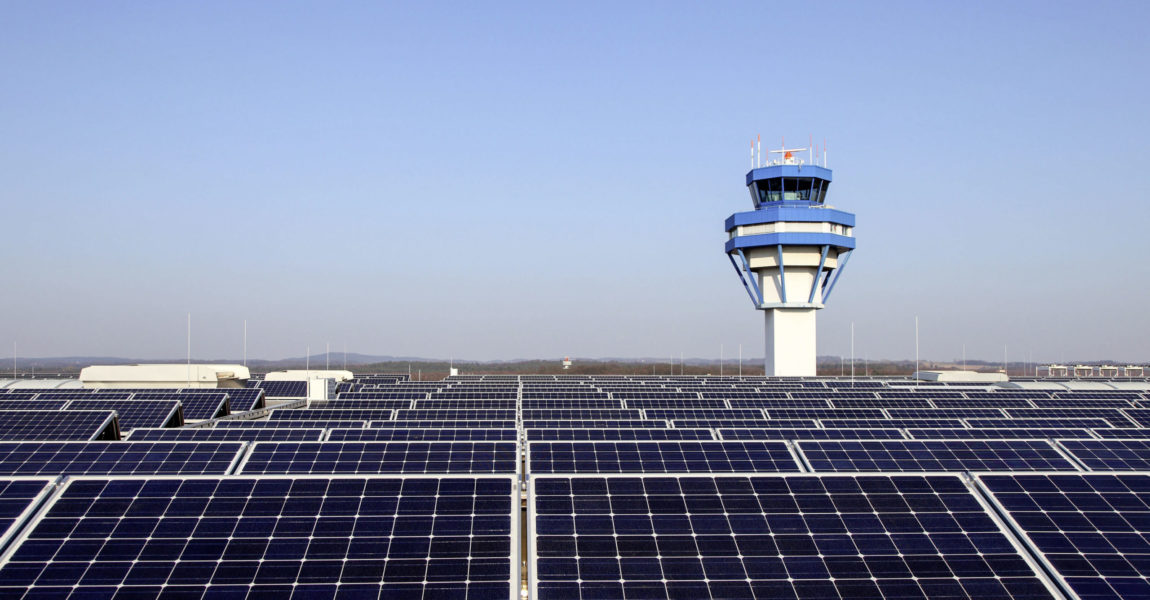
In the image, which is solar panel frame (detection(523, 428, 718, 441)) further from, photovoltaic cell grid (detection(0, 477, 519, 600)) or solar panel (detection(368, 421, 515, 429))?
photovoltaic cell grid (detection(0, 477, 519, 600))

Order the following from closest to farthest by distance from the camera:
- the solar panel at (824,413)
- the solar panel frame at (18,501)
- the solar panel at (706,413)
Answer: the solar panel frame at (18,501), the solar panel at (706,413), the solar panel at (824,413)

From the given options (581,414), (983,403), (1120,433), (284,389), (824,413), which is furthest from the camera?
(284,389)

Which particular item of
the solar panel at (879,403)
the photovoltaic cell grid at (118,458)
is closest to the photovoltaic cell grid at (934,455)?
the photovoltaic cell grid at (118,458)

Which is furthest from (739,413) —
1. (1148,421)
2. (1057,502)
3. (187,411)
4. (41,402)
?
(41,402)

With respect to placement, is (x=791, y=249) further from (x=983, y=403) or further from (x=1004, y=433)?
(x=1004, y=433)

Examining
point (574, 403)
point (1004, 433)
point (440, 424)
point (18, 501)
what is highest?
point (18, 501)

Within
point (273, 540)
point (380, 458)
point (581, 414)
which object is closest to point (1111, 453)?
point (380, 458)

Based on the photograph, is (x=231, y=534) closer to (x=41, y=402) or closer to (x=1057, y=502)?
(x=1057, y=502)

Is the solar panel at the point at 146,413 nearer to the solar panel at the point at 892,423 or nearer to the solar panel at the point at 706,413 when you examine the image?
the solar panel at the point at 706,413
